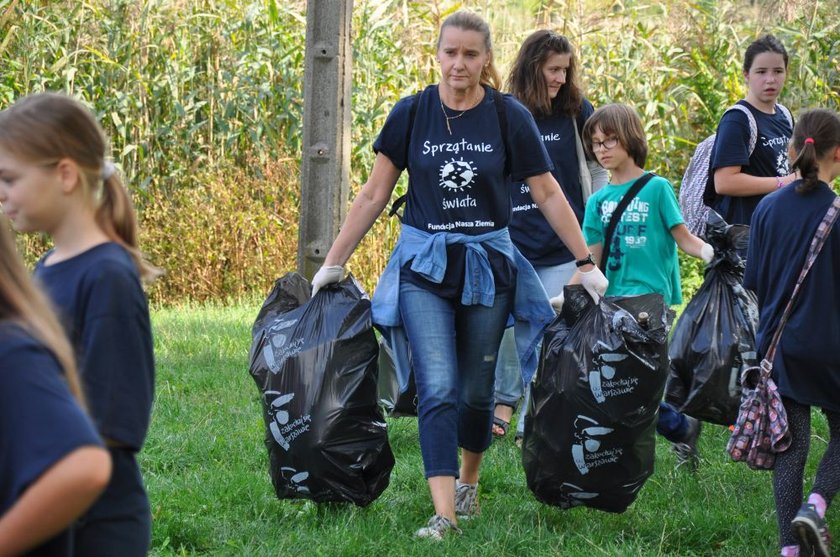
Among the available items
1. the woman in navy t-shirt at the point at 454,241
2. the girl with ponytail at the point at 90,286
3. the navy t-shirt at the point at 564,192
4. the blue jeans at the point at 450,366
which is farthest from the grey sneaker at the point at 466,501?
the girl with ponytail at the point at 90,286

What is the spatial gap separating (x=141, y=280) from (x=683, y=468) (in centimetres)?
357

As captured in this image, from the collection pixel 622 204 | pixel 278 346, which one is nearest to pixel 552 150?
pixel 622 204

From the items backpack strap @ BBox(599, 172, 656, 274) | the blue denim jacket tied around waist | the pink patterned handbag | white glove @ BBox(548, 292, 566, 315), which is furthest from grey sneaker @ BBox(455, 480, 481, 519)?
backpack strap @ BBox(599, 172, 656, 274)

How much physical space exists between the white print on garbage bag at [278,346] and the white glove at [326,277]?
15 centimetres

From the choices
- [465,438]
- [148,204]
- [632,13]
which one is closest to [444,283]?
[465,438]

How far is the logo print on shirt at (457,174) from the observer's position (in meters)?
4.50

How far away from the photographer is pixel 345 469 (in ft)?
14.8

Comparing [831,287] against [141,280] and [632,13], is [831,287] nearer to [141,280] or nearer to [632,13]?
[141,280]

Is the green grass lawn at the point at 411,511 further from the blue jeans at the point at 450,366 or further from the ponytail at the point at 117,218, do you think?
the ponytail at the point at 117,218

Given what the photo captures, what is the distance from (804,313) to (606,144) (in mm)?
1543

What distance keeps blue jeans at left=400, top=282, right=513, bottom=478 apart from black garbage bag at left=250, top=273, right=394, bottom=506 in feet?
0.61

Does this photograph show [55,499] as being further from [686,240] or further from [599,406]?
[686,240]

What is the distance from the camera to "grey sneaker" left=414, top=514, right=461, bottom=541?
173 inches

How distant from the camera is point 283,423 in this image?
4.52 m
